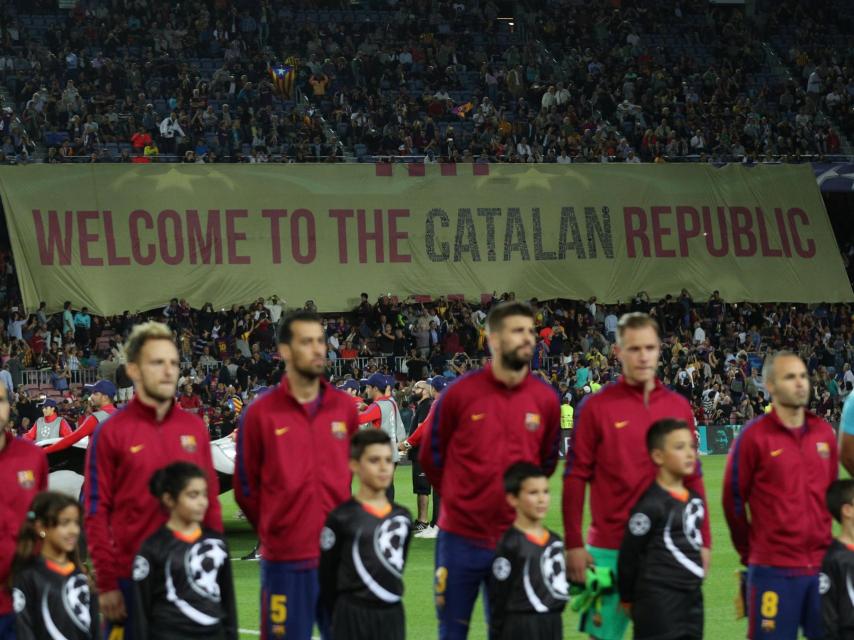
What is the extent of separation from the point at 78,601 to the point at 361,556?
131 centimetres

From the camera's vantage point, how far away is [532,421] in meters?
7.44

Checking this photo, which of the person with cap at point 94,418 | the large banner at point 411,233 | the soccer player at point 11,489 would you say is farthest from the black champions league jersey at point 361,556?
the large banner at point 411,233

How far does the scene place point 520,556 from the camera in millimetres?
7008

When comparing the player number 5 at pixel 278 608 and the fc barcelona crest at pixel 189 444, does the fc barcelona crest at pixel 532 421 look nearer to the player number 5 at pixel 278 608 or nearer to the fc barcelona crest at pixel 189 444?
the player number 5 at pixel 278 608

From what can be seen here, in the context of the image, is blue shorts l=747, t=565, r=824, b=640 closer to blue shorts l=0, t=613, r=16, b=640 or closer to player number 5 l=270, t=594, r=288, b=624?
player number 5 l=270, t=594, r=288, b=624

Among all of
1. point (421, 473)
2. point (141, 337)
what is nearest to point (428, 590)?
point (421, 473)

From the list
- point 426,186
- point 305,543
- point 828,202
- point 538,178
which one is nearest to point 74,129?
point 426,186

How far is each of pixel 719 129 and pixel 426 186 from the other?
9393 millimetres

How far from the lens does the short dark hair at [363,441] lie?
23.2 ft

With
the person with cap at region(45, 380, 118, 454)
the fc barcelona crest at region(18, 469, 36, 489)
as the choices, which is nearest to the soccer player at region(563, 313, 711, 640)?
the fc barcelona crest at region(18, 469, 36, 489)

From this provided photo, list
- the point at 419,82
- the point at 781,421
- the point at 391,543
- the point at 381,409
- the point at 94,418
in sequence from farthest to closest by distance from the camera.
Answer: the point at 419,82, the point at 381,409, the point at 94,418, the point at 781,421, the point at 391,543

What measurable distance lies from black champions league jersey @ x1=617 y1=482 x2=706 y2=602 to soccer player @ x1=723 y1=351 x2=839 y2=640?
390 mm

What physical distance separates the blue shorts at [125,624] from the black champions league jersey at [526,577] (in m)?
1.67

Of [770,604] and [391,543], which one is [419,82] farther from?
[391,543]
